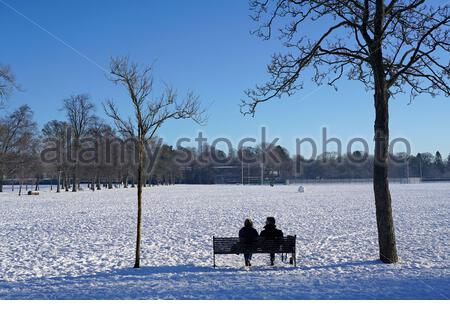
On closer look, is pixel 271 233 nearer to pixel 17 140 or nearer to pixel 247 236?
pixel 247 236

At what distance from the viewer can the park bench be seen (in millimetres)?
10516

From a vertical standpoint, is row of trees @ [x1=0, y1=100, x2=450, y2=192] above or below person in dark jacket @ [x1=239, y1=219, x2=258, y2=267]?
above

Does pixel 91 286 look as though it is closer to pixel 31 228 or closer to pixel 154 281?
pixel 154 281

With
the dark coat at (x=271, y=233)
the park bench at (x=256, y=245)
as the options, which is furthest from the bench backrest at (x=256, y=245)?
the dark coat at (x=271, y=233)

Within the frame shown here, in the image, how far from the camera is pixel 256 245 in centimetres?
1055

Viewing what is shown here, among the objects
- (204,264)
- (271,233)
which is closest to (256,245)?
(271,233)

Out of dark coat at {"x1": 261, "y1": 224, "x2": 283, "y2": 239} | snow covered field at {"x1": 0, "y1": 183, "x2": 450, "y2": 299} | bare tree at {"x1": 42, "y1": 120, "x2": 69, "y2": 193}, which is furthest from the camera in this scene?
bare tree at {"x1": 42, "y1": 120, "x2": 69, "y2": 193}

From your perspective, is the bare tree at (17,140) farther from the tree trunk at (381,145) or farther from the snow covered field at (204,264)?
the tree trunk at (381,145)

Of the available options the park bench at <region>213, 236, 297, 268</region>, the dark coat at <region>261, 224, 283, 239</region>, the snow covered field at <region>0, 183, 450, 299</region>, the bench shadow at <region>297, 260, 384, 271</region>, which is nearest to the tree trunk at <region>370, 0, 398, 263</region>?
the bench shadow at <region>297, 260, 384, 271</region>

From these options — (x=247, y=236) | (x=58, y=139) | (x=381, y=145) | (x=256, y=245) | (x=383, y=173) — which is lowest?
(x=256, y=245)

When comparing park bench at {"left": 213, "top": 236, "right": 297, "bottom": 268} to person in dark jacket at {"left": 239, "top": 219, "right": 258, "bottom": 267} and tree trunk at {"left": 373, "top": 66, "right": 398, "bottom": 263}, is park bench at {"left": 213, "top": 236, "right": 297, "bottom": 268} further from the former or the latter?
tree trunk at {"left": 373, "top": 66, "right": 398, "bottom": 263}

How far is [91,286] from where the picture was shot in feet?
27.0

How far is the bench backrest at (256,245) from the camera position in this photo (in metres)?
10.5
